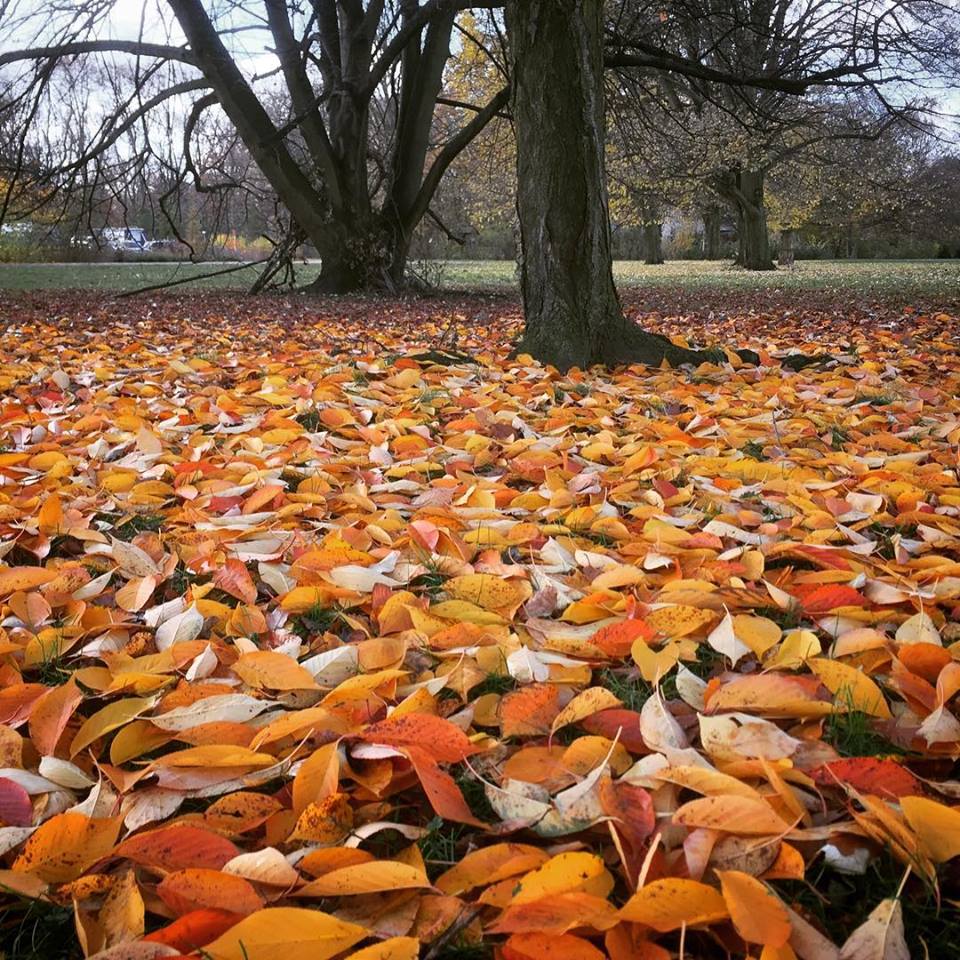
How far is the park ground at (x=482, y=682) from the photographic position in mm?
940

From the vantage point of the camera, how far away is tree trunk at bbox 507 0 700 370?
4.14 metres

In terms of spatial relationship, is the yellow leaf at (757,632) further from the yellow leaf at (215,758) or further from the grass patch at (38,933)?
the grass patch at (38,933)

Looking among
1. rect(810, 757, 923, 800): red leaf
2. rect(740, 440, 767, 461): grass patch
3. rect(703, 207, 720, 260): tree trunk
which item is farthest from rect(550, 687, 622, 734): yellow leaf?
rect(703, 207, 720, 260): tree trunk

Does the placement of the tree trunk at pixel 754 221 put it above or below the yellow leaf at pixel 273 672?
above

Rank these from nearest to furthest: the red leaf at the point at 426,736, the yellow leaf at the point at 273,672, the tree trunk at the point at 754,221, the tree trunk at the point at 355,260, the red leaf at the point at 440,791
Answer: the red leaf at the point at 440,791 → the red leaf at the point at 426,736 → the yellow leaf at the point at 273,672 → the tree trunk at the point at 355,260 → the tree trunk at the point at 754,221

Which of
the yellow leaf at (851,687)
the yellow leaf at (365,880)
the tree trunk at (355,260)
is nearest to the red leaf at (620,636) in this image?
the yellow leaf at (851,687)

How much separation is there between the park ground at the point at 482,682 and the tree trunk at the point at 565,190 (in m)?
1.33

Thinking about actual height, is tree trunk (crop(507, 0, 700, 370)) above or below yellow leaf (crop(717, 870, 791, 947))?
above

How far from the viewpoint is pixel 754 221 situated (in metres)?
21.9

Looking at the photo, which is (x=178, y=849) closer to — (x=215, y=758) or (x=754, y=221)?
(x=215, y=758)

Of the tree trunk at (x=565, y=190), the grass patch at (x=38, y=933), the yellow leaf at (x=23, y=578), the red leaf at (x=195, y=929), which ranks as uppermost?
the tree trunk at (x=565, y=190)

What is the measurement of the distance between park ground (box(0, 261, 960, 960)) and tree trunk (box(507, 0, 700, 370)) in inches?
52.3

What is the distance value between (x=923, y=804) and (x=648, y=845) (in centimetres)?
33

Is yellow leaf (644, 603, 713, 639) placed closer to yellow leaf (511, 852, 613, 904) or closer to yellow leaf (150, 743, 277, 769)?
yellow leaf (511, 852, 613, 904)
